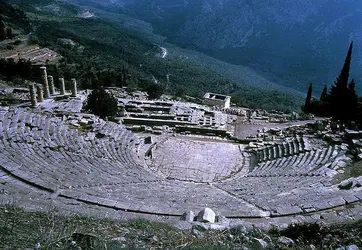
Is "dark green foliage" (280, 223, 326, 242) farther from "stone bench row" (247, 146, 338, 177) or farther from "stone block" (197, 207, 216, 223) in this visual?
"stone bench row" (247, 146, 338, 177)

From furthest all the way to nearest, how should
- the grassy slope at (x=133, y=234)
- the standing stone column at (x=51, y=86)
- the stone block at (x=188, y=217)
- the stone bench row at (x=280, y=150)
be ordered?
the standing stone column at (x=51, y=86) → the stone bench row at (x=280, y=150) → the stone block at (x=188, y=217) → the grassy slope at (x=133, y=234)

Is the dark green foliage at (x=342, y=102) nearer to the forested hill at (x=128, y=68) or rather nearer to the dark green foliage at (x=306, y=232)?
the forested hill at (x=128, y=68)

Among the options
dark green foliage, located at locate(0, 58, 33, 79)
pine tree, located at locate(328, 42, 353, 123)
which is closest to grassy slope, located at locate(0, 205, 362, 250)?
pine tree, located at locate(328, 42, 353, 123)

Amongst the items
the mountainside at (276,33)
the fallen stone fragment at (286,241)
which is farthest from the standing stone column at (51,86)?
the mountainside at (276,33)

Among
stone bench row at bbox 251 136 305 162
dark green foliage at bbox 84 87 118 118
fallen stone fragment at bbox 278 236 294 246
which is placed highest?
fallen stone fragment at bbox 278 236 294 246

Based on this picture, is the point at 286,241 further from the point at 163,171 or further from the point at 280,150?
the point at 280,150

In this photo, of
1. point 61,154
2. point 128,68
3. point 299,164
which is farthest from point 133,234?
point 128,68
